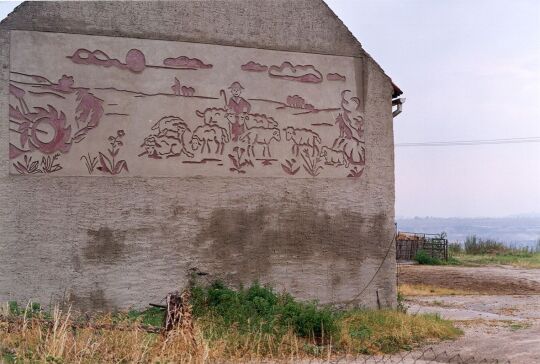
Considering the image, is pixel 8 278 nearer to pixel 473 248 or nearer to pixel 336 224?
pixel 336 224

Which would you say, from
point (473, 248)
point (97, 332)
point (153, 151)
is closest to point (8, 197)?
point (153, 151)

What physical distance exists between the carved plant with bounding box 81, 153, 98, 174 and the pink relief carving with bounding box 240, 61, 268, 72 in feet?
9.79

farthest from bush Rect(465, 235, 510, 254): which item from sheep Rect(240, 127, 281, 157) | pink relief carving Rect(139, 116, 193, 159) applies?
pink relief carving Rect(139, 116, 193, 159)

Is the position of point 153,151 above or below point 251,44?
below

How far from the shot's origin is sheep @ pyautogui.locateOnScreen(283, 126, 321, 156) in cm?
1095

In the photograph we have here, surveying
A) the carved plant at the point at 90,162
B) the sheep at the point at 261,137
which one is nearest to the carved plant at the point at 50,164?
the carved plant at the point at 90,162

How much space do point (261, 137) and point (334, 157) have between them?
56.6 inches

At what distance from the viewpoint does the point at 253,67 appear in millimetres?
10797

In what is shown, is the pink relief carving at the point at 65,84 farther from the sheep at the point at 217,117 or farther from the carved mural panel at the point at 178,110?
the sheep at the point at 217,117

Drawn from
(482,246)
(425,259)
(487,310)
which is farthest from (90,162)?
(482,246)

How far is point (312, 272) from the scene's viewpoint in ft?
35.7

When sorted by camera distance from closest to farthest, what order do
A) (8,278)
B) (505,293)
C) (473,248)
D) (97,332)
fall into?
(97,332), (8,278), (505,293), (473,248)

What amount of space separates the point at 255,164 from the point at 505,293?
1307 centimetres

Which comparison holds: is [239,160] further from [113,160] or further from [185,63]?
[113,160]
